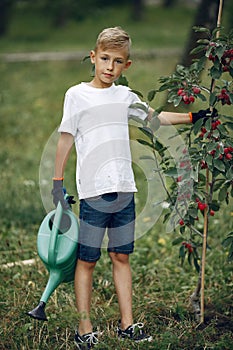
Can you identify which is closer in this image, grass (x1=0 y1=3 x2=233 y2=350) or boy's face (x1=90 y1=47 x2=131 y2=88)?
boy's face (x1=90 y1=47 x2=131 y2=88)

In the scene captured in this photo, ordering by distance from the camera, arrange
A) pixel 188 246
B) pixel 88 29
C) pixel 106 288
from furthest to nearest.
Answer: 1. pixel 88 29
2. pixel 106 288
3. pixel 188 246

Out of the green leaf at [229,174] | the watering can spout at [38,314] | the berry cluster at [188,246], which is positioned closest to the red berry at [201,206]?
the green leaf at [229,174]

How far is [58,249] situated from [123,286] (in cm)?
39

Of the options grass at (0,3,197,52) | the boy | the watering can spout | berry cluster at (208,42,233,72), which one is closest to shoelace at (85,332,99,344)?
the boy

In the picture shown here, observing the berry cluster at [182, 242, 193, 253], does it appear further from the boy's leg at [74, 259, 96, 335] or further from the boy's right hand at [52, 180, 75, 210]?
the boy's right hand at [52, 180, 75, 210]

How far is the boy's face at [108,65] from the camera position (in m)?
3.59

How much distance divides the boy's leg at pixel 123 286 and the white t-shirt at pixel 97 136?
39 cm

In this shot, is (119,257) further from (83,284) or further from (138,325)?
(138,325)

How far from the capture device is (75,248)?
371 centimetres

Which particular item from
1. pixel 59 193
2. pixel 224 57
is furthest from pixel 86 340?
pixel 224 57

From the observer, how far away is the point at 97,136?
359cm

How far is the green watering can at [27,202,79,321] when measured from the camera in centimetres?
368

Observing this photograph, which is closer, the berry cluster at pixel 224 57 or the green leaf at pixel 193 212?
the berry cluster at pixel 224 57

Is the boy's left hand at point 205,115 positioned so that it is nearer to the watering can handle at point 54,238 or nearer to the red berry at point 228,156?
the red berry at point 228,156
